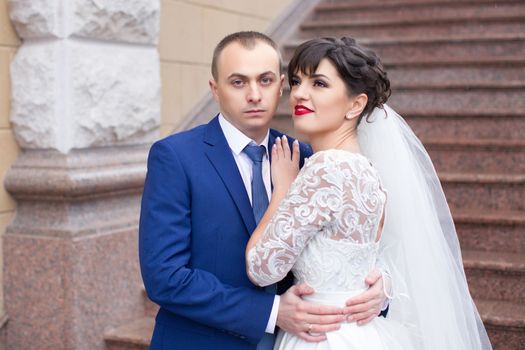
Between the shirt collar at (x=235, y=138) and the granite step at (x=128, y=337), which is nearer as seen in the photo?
the shirt collar at (x=235, y=138)

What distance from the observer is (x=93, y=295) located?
3.59m

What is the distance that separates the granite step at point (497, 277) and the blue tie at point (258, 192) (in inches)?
66.7

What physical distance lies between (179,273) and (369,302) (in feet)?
1.85

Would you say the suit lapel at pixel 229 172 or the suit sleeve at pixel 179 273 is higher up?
the suit lapel at pixel 229 172

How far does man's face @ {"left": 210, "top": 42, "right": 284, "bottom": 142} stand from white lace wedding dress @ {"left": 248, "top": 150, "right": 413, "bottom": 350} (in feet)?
0.69

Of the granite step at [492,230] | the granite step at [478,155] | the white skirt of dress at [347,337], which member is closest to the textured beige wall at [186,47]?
the granite step at [478,155]

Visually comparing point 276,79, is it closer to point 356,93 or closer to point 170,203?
point 356,93

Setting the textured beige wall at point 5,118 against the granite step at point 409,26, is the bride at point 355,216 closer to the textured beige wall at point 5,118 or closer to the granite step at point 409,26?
the textured beige wall at point 5,118

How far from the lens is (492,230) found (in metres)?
3.90

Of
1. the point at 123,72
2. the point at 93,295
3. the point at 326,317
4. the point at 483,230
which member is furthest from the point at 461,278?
the point at 123,72

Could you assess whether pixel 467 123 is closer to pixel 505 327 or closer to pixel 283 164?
pixel 505 327

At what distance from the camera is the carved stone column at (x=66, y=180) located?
3.52m

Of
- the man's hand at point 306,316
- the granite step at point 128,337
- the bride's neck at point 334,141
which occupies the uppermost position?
the bride's neck at point 334,141

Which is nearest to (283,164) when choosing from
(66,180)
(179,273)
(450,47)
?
(179,273)
